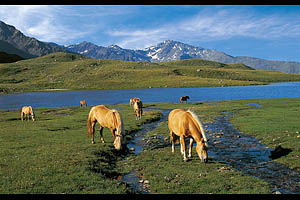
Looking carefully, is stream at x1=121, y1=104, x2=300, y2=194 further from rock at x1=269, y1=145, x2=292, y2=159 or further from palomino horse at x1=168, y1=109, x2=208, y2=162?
palomino horse at x1=168, y1=109, x2=208, y2=162

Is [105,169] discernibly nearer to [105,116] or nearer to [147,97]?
[105,116]

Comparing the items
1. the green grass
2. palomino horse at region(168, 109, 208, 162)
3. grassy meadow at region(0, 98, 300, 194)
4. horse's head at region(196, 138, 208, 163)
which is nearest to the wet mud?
grassy meadow at region(0, 98, 300, 194)

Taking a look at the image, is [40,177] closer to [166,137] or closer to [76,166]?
[76,166]

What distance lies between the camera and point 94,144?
19484mm

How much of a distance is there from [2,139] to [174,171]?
62.1 feet

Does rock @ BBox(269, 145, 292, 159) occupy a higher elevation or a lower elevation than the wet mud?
higher

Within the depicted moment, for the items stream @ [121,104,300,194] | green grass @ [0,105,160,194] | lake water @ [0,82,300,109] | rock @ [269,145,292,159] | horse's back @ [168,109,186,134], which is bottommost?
stream @ [121,104,300,194]

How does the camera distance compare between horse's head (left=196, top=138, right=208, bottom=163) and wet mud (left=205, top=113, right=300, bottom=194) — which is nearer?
wet mud (left=205, top=113, right=300, bottom=194)

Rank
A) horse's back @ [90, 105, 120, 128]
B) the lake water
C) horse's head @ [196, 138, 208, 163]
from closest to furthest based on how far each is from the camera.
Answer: horse's head @ [196, 138, 208, 163]
horse's back @ [90, 105, 120, 128]
the lake water

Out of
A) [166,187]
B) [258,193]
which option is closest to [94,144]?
[166,187]

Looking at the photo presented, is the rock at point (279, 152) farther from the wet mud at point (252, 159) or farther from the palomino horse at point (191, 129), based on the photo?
the palomino horse at point (191, 129)

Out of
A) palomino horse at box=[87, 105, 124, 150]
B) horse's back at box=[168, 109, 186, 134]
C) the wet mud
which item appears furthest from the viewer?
palomino horse at box=[87, 105, 124, 150]

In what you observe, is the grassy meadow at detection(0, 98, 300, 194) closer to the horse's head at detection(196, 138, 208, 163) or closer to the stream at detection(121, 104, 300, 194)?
the stream at detection(121, 104, 300, 194)

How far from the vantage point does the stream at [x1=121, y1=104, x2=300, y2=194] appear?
11.4 metres
